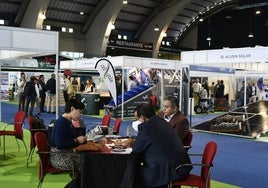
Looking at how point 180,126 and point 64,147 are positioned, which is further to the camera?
point 180,126

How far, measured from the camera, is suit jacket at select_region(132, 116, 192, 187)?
2.85 metres

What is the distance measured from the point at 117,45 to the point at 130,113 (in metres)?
13.3

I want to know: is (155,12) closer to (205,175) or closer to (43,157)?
(43,157)

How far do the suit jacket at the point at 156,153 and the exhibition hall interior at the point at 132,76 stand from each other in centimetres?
19

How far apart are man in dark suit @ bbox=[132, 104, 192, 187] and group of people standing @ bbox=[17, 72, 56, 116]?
864cm

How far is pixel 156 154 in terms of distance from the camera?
2.86 m

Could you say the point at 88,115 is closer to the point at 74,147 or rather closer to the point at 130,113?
the point at 130,113

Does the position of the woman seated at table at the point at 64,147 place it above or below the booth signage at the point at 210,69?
below

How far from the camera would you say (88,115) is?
12852 millimetres

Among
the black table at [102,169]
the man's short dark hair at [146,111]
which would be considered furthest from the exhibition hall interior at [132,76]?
the man's short dark hair at [146,111]

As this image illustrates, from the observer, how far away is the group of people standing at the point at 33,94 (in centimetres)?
1105

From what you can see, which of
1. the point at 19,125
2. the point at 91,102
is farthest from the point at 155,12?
the point at 19,125

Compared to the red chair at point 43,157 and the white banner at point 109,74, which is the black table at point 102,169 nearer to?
the red chair at point 43,157

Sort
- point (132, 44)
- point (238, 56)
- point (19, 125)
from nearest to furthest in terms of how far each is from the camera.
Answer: point (19, 125), point (238, 56), point (132, 44)
